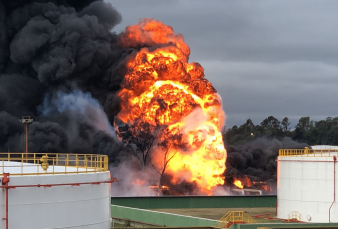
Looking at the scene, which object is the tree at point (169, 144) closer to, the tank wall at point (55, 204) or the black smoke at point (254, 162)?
the black smoke at point (254, 162)

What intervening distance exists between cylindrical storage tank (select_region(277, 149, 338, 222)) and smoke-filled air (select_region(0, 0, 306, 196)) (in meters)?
34.7

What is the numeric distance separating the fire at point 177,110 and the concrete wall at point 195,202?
74.8ft

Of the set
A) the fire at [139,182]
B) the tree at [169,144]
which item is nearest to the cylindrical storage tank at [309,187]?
the tree at [169,144]

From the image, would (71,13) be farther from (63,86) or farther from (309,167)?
(309,167)

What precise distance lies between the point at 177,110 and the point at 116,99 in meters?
11.2

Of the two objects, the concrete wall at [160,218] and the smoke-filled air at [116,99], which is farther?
the smoke-filled air at [116,99]

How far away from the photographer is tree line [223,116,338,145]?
159575 mm

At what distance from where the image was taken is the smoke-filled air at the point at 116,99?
93.1 meters

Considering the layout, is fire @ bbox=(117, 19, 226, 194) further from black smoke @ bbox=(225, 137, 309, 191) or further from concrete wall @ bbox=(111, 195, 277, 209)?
concrete wall @ bbox=(111, 195, 277, 209)

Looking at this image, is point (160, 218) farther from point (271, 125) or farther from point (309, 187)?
point (271, 125)

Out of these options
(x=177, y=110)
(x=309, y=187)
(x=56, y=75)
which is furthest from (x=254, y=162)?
(x=309, y=187)

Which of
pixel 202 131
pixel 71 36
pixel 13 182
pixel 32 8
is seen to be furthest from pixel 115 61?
pixel 13 182

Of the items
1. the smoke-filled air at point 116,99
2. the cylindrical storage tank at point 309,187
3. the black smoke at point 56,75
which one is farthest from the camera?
the black smoke at point 56,75

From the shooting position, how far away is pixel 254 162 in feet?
354
